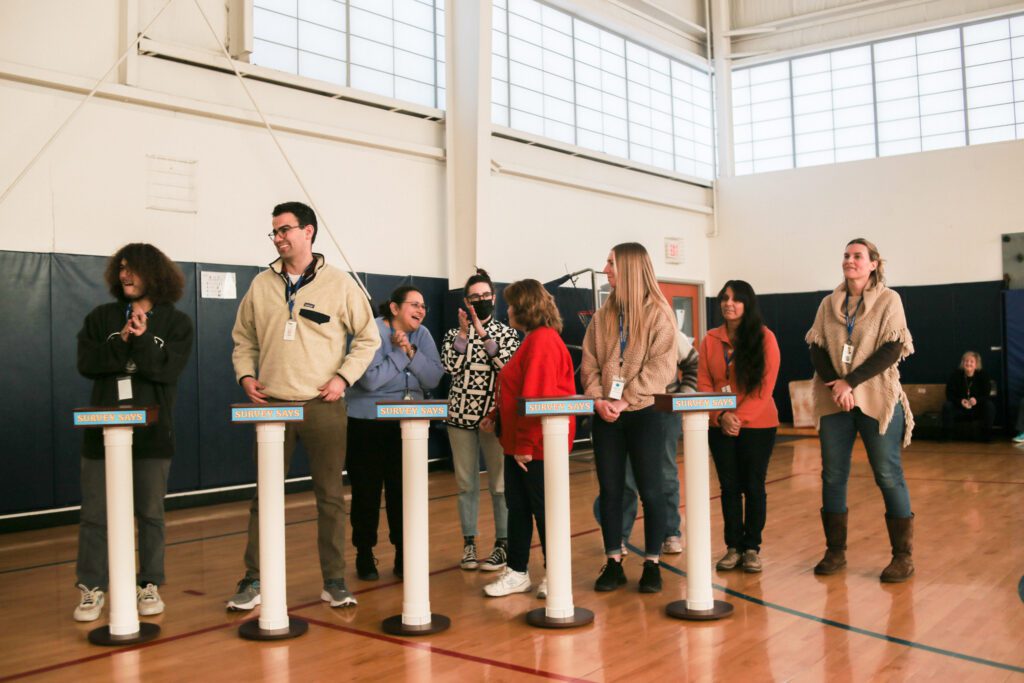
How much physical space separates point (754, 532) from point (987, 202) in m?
8.79

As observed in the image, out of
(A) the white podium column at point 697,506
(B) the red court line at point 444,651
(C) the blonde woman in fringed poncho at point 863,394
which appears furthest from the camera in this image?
(C) the blonde woman in fringed poncho at point 863,394

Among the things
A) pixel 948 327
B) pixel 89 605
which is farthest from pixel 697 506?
pixel 948 327

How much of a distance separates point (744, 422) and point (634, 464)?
69cm

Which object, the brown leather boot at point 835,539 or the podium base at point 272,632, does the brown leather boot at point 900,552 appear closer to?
the brown leather boot at point 835,539

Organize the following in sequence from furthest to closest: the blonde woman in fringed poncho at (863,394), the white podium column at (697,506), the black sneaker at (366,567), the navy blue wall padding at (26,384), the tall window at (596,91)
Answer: the tall window at (596,91)
the navy blue wall padding at (26,384)
the black sneaker at (366,567)
the blonde woman in fringed poncho at (863,394)
the white podium column at (697,506)

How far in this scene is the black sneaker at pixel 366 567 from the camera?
4.36 metres

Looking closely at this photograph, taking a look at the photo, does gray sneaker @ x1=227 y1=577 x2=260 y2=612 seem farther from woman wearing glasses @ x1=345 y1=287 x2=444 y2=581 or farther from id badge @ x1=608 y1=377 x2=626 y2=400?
id badge @ x1=608 y1=377 x2=626 y2=400

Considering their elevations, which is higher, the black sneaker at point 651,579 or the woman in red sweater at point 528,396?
the woman in red sweater at point 528,396

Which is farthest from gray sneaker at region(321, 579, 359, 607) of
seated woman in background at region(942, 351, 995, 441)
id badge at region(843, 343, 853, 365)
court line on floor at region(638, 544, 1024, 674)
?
seated woman in background at region(942, 351, 995, 441)

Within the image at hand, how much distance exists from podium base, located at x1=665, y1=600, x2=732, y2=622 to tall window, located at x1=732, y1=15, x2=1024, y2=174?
10.2 metres

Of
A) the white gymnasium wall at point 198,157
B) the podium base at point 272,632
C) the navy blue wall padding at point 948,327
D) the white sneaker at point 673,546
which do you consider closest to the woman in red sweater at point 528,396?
the podium base at point 272,632

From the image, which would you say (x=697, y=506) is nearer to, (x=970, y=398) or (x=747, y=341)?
(x=747, y=341)

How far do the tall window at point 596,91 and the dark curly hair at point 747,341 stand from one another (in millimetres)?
6168

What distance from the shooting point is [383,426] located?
4.42 metres
